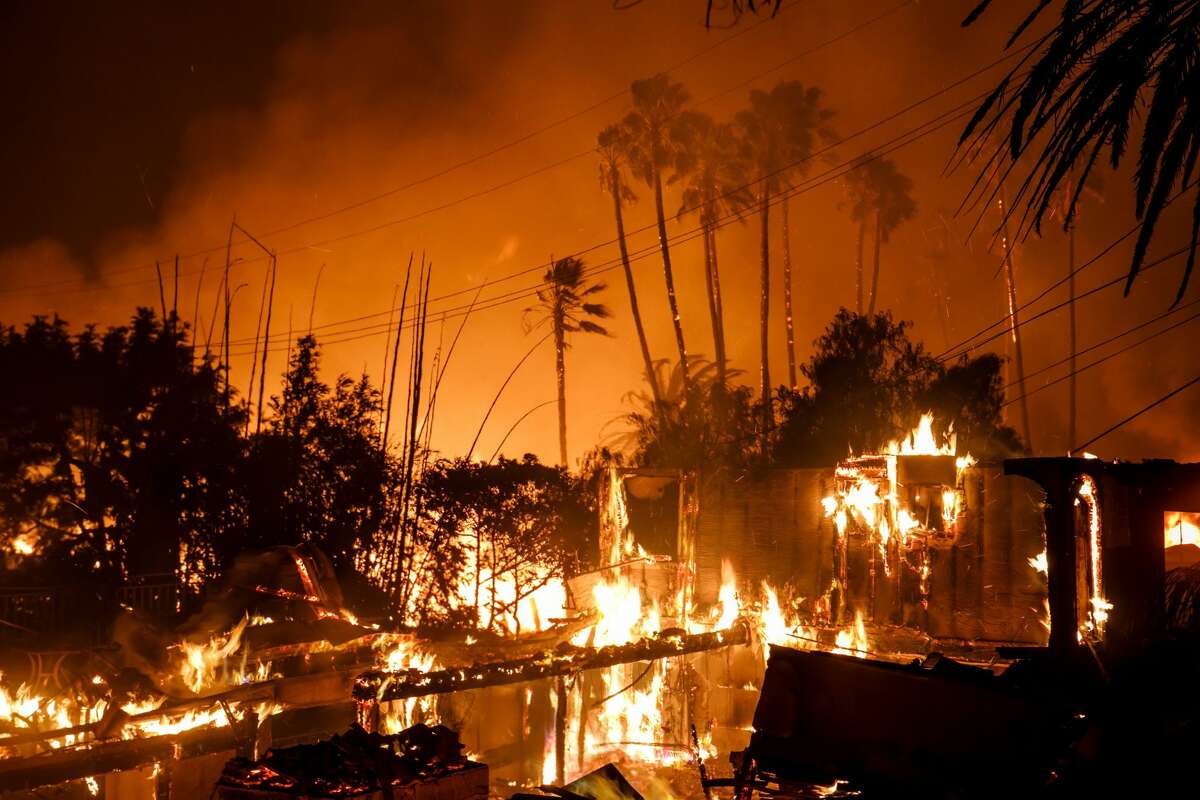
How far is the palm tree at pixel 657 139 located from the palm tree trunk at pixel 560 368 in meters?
4.90

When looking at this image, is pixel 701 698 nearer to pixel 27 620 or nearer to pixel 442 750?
pixel 442 750

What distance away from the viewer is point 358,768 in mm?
7066

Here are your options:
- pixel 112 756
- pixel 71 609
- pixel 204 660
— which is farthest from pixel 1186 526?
pixel 71 609

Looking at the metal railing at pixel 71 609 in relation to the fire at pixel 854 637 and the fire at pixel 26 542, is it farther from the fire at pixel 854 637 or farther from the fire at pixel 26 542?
the fire at pixel 854 637

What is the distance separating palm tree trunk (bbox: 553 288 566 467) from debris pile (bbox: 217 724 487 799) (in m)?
33.2

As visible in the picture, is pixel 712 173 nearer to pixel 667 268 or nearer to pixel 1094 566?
pixel 667 268

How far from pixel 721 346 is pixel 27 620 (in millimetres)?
30193

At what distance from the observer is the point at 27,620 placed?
1576 cm

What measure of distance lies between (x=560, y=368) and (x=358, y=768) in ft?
117

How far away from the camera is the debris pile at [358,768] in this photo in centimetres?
680

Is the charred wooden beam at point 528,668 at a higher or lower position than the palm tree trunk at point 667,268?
lower

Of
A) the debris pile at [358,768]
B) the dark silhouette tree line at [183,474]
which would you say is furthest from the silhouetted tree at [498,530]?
the debris pile at [358,768]

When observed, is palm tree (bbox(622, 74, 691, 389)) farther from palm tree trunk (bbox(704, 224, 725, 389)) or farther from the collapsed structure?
the collapsed structure

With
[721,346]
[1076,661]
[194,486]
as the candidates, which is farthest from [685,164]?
[1076,661]
